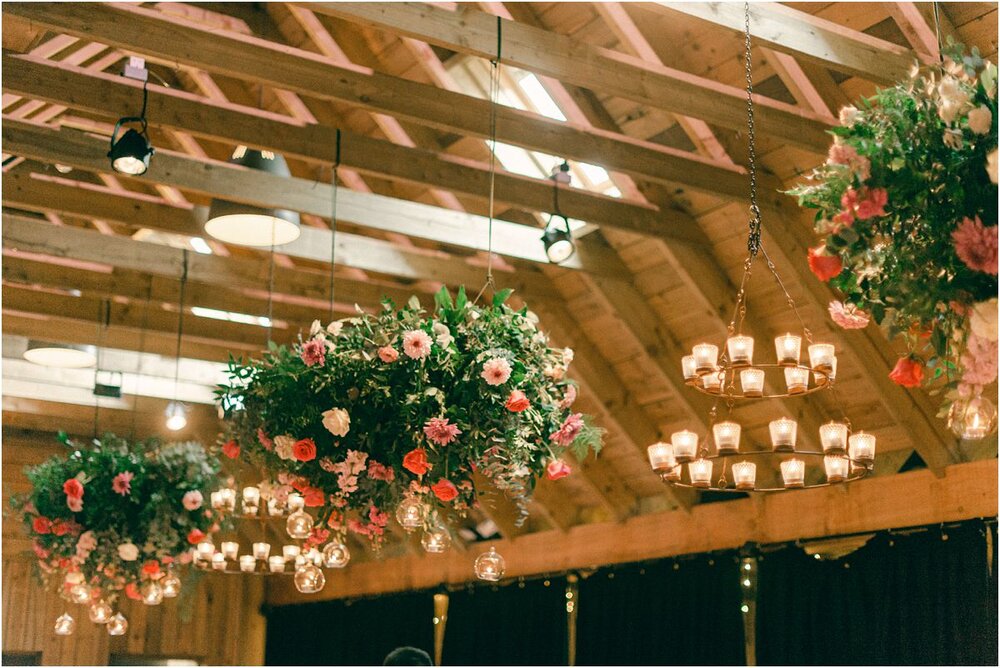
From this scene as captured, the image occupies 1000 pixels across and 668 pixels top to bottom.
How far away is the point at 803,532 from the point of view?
832 centimetres

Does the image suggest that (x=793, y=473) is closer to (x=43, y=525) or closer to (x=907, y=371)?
(x=907, y=371)

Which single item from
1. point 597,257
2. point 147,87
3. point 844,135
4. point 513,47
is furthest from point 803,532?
point 844,135

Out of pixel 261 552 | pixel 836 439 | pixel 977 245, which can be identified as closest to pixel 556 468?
pixel 836 439

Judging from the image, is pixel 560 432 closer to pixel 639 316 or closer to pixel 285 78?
pixel 285 78

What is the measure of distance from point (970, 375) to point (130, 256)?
21.1ft

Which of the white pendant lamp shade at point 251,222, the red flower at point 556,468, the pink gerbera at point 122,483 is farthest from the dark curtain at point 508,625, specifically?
the red flower at point 556,468

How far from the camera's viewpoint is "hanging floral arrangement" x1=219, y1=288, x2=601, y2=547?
4164 millimetres

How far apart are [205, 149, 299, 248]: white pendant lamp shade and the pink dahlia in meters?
4.38

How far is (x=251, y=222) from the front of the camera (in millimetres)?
6375

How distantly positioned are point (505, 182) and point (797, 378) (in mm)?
2915

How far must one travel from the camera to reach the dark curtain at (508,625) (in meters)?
10.2

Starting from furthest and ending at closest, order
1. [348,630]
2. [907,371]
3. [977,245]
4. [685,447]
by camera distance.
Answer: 1. [348,630]
2. [685,447]
3. [907,371]
4. [977,245]

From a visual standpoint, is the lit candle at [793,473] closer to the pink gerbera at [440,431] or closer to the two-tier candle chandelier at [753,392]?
the two-tier candle chandelier at [753,392]

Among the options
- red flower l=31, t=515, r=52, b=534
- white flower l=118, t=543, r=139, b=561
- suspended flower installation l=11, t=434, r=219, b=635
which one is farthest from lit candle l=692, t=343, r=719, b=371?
red flower l=31, t=515, r=52, b=534
